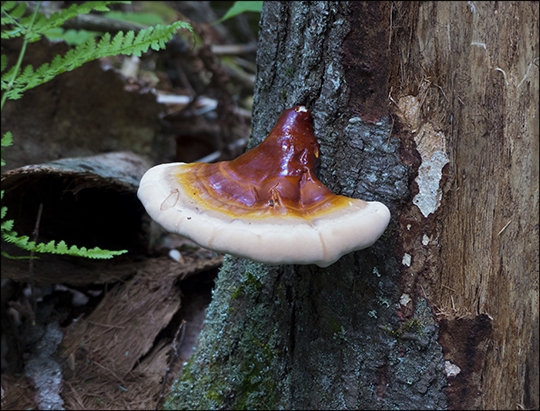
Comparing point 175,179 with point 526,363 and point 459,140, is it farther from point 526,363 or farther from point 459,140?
point 526,363

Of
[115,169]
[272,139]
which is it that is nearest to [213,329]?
[272,139]

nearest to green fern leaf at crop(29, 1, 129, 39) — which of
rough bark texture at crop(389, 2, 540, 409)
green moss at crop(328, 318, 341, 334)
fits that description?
rough bark texture at crop(389, 2, 540, 409)

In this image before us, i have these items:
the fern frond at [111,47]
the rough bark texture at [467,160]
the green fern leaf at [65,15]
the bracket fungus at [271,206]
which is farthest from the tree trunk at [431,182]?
the green fern leaf at [65,15]

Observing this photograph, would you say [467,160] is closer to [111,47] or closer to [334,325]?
[334,325]

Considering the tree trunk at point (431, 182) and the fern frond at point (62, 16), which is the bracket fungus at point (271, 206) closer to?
the tree trunk at point (431, 182)

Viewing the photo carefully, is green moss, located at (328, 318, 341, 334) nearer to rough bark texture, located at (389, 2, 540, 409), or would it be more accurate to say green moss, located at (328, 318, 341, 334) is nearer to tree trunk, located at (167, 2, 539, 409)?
tree trunk, located at (167, 2, 539, 409)
